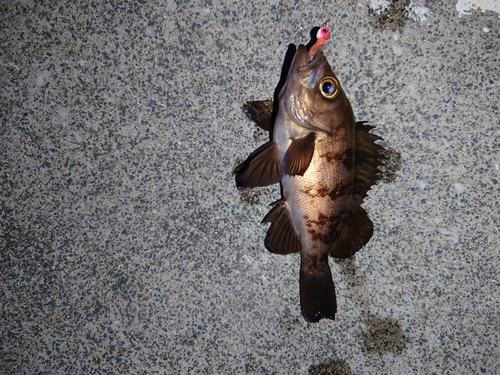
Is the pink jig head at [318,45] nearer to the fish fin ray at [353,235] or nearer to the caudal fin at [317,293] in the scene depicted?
the fish fin ray at [353,235]

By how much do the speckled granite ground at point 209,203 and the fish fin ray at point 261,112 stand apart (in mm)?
109

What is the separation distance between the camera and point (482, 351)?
213 centimetres

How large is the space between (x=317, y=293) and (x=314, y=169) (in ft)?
2.47

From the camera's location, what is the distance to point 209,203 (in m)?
2.13

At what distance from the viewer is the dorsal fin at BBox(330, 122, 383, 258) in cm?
184

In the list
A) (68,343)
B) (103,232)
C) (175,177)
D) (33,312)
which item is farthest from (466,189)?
(33,312)

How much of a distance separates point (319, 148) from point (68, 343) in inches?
76.7

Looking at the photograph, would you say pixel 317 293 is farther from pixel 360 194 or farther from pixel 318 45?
pixel 318 45

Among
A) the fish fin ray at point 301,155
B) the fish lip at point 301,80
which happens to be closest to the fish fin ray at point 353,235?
the fish fin ray at point 301,155

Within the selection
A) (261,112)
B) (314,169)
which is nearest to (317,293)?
(314,169)

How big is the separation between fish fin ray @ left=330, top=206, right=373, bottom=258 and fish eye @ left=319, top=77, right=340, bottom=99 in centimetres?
67

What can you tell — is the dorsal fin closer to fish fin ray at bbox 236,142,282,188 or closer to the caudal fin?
the caudal fin

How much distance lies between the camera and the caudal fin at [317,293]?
196 cm

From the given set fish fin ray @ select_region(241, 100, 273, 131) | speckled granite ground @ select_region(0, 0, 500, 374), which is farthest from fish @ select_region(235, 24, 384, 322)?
speckled granite ground @ select_region(0, 0, 500, 374)
